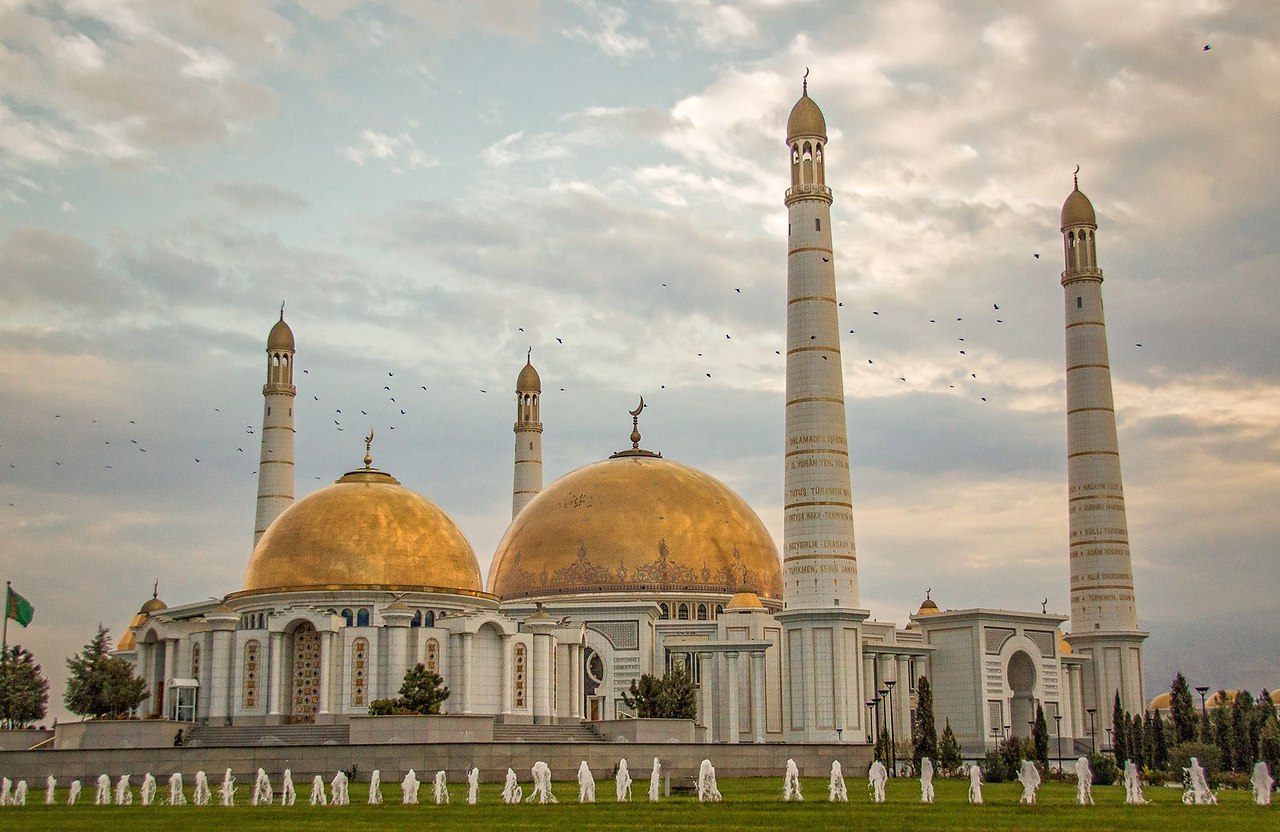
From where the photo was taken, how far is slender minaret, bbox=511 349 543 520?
72.6 meters

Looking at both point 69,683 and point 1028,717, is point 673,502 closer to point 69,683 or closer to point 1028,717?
point 1028,717

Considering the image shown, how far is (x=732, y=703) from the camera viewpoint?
176ft

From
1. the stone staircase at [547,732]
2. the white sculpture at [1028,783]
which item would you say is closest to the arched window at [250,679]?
the stone staircase at [547,732]

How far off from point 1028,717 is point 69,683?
33.1 metres

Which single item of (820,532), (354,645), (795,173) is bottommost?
(354,645)

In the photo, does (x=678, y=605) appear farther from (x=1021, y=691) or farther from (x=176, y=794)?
(x=176, y=794)

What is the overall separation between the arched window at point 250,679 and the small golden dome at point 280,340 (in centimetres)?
1982

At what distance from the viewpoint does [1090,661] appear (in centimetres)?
6025

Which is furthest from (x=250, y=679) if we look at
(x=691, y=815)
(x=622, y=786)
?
(x=691, y=815)

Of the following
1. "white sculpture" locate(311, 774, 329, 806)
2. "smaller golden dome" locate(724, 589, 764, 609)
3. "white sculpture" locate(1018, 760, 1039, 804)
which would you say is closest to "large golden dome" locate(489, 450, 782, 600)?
"smaller golden dome" locate(724, 589, 764, 609)

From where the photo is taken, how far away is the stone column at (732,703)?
175 feet

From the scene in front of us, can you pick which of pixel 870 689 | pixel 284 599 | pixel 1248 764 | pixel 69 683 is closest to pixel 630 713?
pixel 870 689

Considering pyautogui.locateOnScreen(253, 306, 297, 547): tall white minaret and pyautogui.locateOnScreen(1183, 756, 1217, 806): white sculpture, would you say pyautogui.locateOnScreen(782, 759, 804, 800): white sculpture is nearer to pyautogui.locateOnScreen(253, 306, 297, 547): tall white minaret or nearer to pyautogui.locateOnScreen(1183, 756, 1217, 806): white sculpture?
pyautogui.locateOnScreen(1183, 756, 1217, 806): white sculpture

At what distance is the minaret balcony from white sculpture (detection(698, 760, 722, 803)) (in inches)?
928
